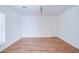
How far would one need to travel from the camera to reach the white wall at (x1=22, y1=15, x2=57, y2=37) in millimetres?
2268

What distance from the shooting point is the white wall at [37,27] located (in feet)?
7.44

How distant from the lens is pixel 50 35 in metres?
2.33

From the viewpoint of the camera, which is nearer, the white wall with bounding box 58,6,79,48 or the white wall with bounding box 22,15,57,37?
the white wall with bounding box 22,15,57,37

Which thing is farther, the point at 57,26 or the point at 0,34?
the point at 57,26

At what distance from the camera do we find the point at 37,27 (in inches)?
90.2

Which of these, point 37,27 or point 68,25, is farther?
point 68,25

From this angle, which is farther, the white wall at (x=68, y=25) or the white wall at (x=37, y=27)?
the white wall at (x=68, y=25)
